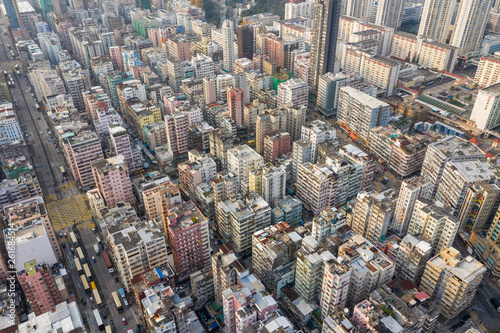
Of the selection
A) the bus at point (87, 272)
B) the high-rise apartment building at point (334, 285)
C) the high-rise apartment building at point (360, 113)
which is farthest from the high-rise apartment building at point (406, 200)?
the bus at point (87, 272)

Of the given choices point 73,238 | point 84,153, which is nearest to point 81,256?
point 73,238

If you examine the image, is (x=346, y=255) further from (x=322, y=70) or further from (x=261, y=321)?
(x=322, y=70)

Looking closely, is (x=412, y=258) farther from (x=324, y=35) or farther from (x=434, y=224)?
(x=324, y=35)

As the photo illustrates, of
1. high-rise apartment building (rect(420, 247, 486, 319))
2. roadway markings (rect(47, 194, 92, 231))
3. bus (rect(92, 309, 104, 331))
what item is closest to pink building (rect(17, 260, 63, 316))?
bus (rect(92, 309, 104, 331))

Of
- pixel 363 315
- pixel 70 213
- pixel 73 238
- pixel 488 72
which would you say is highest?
pixel 488 72

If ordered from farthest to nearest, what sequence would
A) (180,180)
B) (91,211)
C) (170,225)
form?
(180,180) < (91,211) < (170,225)

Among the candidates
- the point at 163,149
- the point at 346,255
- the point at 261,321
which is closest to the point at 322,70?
the point at 163,149

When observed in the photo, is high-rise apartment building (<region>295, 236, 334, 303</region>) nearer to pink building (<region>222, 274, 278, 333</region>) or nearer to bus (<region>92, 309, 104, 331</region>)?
pink building (<region>222, 274, 278, 333</region>)
